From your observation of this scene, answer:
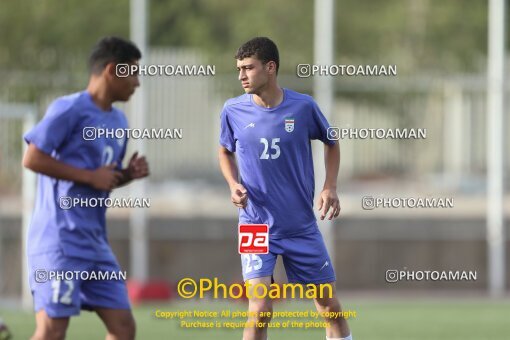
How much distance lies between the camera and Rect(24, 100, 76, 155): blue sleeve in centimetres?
797

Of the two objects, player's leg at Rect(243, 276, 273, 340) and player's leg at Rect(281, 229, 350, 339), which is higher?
player's leg at Rect(281, 229, 350, 339)

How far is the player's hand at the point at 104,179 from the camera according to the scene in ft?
26.3

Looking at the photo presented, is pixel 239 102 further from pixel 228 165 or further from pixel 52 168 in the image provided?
pixel 52 168

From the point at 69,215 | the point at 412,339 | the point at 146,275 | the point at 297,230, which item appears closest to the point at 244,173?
the point at 297,230

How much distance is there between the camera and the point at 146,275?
2145 centimetres

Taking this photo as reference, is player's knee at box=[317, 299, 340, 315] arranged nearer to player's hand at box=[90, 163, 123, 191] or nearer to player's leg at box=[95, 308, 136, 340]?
player's leg at box=[95, 308, 136, 340]

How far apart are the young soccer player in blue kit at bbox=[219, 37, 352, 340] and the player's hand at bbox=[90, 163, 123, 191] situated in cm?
108

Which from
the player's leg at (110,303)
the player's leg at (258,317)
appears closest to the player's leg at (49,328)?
the player's leg at (110,303)

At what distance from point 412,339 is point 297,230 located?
4.68 metres

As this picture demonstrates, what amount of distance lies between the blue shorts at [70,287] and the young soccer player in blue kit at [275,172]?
3.69 feet

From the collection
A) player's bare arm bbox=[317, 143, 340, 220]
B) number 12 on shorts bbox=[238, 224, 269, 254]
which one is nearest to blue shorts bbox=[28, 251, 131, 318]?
number 12 on shorts bbox=[238, 224, 269, 254]

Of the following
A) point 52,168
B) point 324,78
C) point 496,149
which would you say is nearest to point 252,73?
point 52,168

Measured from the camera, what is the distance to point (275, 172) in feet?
29.6

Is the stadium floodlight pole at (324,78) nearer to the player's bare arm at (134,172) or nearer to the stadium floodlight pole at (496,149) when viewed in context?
the stadium floodlight pole at (496,149)
